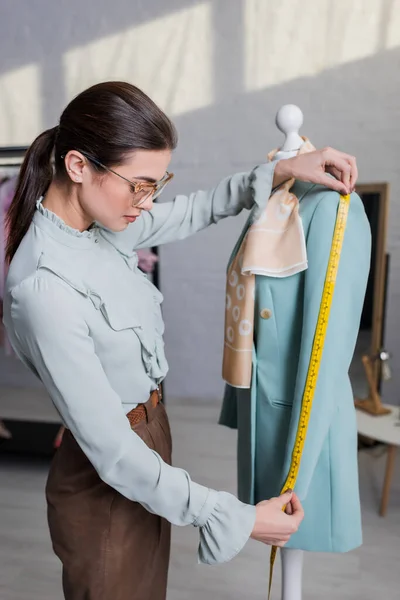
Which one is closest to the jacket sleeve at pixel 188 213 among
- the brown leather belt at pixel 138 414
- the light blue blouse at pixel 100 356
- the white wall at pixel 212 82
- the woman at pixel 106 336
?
the woman at pixel 106 336

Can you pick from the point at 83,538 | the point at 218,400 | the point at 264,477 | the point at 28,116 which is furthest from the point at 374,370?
the point at 28,116

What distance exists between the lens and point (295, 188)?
129 cm

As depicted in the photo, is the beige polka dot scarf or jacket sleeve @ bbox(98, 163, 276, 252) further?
jacket sleeve @ bbox(98, 163, 276, 252)

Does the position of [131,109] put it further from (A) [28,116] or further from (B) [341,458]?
(A) [28,116]

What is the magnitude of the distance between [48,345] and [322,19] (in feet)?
9.31

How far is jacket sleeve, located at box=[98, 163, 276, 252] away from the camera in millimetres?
1386

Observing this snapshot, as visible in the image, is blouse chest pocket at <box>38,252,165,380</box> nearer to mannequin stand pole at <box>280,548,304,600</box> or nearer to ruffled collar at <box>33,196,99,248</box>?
ruffled collar at <box>33,196,99,248</box>

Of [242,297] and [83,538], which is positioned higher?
[242,297]

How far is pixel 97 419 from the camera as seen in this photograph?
1006 mm

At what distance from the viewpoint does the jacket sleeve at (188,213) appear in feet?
4.55

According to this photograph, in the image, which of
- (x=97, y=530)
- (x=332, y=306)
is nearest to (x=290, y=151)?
(x=332, y=306)

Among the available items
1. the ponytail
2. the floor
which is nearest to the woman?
the ponytail

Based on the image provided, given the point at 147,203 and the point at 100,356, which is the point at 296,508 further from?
the point at 147,203

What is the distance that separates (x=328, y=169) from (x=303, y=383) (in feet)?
1.49
